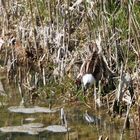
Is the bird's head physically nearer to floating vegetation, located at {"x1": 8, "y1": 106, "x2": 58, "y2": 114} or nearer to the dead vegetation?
the dead vegetation

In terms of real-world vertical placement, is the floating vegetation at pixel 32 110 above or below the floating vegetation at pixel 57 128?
above

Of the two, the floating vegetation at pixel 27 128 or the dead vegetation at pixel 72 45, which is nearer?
the floating vegetation at pixel 27 128

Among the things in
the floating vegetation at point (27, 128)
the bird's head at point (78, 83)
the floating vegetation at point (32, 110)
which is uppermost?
the bird's head at point (78, 83)

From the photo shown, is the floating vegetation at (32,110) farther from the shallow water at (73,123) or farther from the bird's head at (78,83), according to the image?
the bird's head at (78,83)

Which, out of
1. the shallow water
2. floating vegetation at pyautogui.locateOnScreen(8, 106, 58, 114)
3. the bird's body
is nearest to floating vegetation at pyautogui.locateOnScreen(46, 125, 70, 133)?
Answer: the shallow water

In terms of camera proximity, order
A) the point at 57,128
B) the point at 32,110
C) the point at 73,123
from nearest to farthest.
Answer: the point at 57,128 → the point at 73,123 → the point at 32,110

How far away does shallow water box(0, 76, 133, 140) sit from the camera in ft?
12.6

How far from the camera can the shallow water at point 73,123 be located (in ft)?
12.6

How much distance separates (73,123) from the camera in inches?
163

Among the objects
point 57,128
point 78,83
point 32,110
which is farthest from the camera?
point 78,83

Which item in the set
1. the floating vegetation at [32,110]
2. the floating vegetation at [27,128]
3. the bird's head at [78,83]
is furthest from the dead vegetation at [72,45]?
the floating vegetation at [27,128]

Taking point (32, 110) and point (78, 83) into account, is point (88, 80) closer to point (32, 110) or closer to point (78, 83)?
point (78, 83)

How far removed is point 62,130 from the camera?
3.94 meters

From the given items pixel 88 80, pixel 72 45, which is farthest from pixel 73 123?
pixel 72 45
